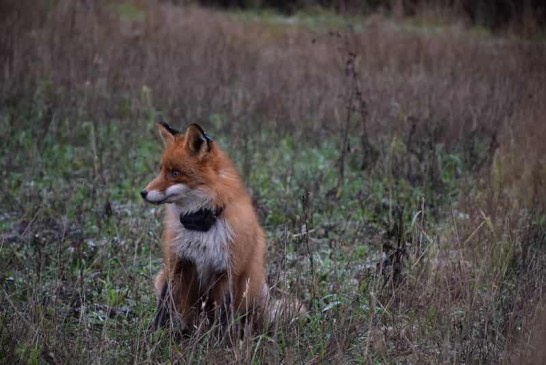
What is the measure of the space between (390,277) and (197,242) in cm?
132

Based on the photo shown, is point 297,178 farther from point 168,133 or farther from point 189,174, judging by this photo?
point 189,174

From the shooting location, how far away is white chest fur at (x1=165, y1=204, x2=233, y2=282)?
4867 mm

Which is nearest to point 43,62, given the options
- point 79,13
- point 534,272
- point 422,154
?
point 79,13

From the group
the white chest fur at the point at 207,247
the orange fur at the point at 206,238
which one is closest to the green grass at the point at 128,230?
the orange fur at the point at 206,238

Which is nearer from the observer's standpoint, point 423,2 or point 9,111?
point 9,111

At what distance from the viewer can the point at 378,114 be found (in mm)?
10531

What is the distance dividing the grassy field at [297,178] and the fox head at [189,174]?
2.16 feet

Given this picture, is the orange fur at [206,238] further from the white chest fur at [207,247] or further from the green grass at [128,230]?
the green grass at [128,230]

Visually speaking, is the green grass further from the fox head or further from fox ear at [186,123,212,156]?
fox ear at [186,123,212,156]

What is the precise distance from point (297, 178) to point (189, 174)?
11.6 feet

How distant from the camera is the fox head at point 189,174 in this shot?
5.01m

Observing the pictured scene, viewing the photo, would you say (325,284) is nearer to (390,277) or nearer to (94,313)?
(390,277)

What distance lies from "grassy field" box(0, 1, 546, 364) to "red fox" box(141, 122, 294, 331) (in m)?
0.22

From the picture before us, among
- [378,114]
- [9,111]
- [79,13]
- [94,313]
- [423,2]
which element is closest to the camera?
[94,313]
